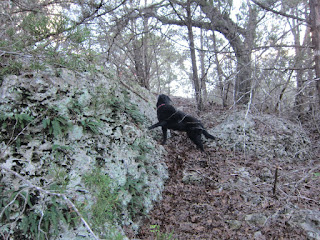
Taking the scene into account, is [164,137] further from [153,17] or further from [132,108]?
[153,17]

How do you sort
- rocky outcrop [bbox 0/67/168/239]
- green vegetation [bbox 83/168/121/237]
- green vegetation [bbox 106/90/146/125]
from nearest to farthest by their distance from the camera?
1. rocky outcrop [bbox 0/67/168/239]
2. green vegetation [bbox 83/168/121/237]
3. green vegetation [bbox 106/90/146/125]

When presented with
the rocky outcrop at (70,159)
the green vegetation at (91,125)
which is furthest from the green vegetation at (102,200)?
the green vegetation at (91,125)

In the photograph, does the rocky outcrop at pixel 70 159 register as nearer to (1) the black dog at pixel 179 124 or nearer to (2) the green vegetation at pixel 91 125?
(2) the green vegetation at pixel 91 125

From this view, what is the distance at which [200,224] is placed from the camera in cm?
371

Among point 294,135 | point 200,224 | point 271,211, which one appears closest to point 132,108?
point 200,224

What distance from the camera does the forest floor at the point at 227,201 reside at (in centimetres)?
349

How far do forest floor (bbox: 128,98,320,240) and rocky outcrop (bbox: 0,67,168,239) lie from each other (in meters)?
0.45

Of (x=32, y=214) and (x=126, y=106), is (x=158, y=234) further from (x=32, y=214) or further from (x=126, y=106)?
(x=126, y=106)

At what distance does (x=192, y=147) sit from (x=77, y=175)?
11.4ft

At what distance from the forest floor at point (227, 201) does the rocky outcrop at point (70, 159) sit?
1.46ft

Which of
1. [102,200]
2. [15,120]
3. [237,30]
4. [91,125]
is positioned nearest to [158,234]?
[102,200]

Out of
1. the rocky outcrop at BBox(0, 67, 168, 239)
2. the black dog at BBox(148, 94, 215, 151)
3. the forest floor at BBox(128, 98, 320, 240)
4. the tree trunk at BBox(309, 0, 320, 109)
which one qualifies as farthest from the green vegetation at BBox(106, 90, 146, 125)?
the tree trunk at BBox(309, 0, 320, 109)

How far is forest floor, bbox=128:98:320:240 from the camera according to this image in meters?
3.49

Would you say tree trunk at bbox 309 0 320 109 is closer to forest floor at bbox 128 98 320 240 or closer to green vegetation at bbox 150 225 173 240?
forest floor at bbox 128 98 320 240
